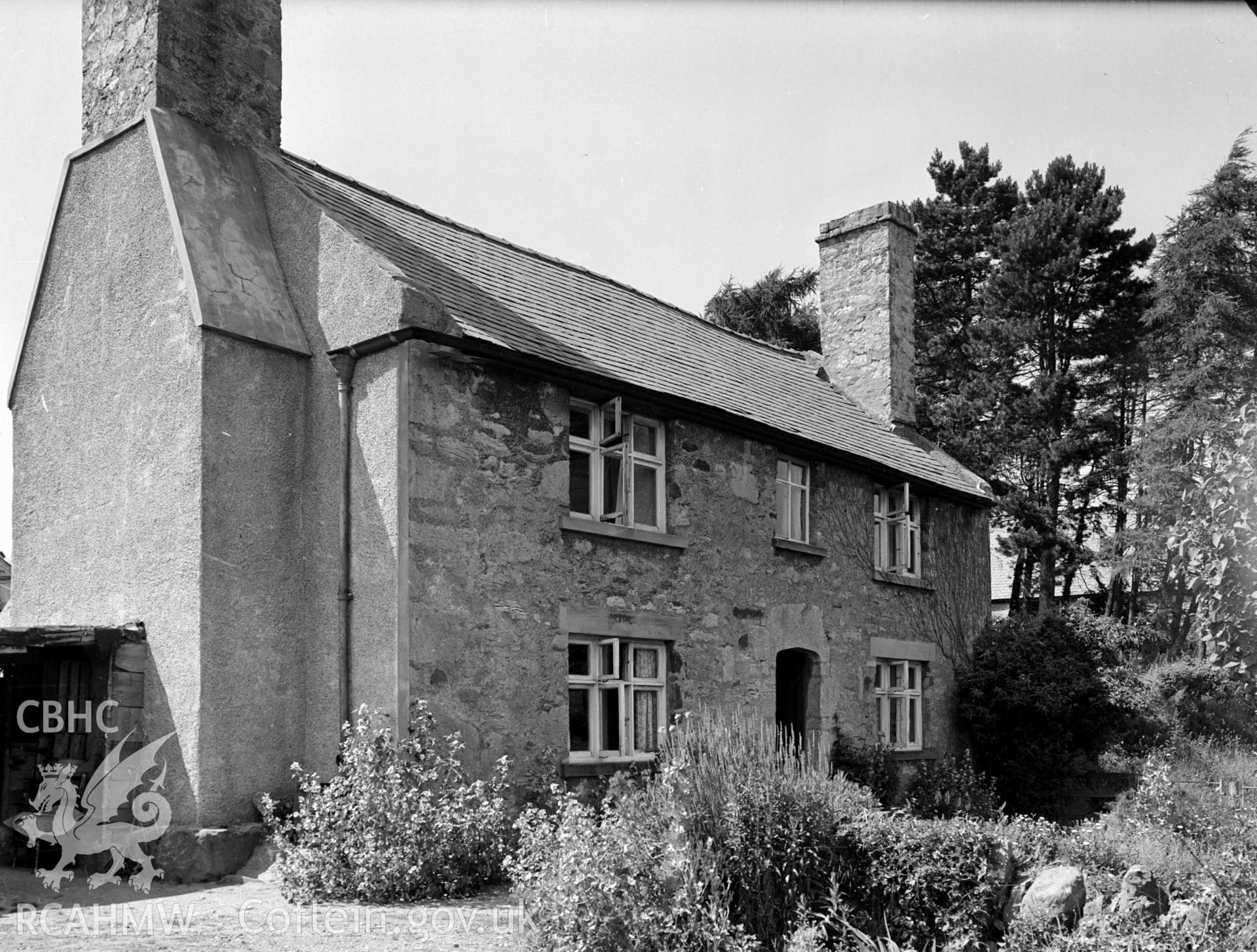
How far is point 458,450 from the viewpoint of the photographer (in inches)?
428

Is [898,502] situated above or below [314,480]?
above

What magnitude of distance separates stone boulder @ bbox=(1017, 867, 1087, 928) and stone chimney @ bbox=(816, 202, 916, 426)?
12106 mm

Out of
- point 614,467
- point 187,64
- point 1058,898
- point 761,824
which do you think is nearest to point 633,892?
point 761,824

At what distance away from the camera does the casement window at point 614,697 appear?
11.8 m

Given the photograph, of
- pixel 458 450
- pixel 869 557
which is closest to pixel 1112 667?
pixel 869 557

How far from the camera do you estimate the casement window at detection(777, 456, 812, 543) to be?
1472cm

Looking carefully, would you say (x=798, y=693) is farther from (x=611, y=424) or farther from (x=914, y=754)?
(x=611, y=424)

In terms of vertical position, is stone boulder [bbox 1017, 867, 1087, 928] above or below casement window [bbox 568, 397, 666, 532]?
below

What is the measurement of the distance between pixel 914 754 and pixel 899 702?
0.73 m

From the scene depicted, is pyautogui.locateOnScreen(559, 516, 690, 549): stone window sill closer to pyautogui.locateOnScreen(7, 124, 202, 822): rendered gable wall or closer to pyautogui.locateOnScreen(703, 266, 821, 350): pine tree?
pyautogui.locateOnScreen(7, 124, 202, 822): rendered gable wall

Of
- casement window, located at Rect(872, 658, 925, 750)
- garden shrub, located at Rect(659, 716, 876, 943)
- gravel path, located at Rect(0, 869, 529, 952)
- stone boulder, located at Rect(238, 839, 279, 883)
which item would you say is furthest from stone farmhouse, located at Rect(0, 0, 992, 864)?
garden shrub, located at Rect(659, 716, 876, 943)

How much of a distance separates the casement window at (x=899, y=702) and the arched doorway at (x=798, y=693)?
1.55 metres

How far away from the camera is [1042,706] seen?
53.9ft

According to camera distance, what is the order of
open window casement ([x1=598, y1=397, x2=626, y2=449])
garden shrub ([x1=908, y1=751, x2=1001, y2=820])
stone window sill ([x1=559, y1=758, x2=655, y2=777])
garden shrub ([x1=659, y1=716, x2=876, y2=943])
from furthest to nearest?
1. garden shrub ([x1=908, y1=751, x2=1001, y2=820])
2. open window casement ([x1=598, y1=397, x2=626, y2=449])
3. stone window sill ([x1=559, y1=758, x2=655, y2=777])
4. garden shrub ([x1=659, y1=716, x2=876, y2=943])
